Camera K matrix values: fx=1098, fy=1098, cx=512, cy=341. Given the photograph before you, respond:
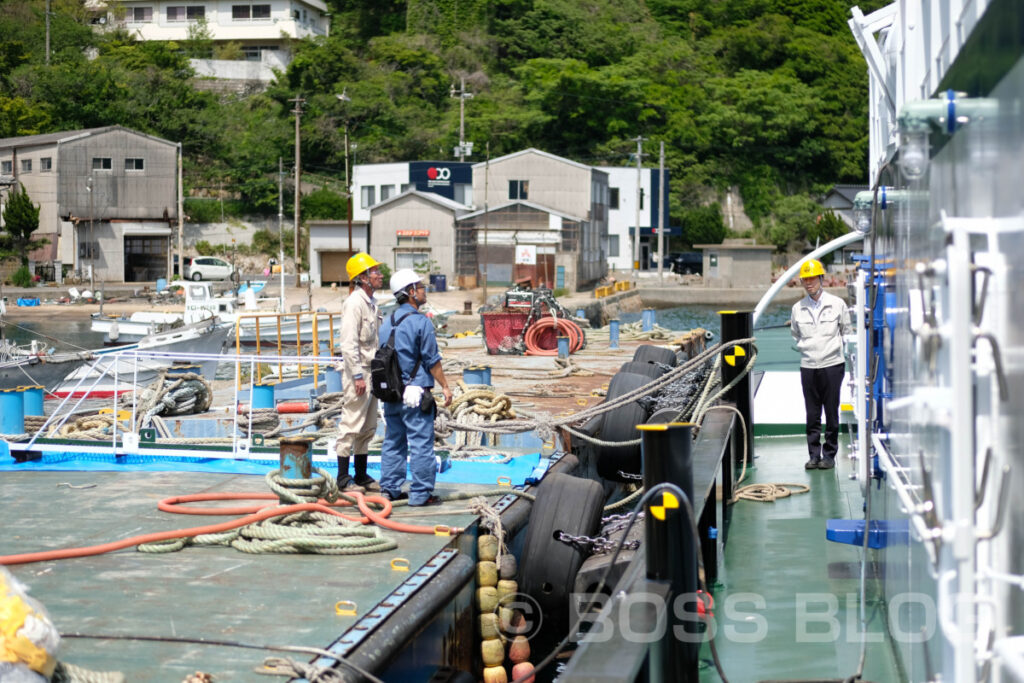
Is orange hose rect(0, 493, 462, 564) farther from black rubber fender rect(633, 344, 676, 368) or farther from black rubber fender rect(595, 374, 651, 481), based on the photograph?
black rubber fender rect(633, 344, 676, 368)

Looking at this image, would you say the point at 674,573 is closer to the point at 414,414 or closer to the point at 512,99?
the point at 414,414

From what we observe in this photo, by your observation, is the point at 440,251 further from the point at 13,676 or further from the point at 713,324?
the point at 13,676

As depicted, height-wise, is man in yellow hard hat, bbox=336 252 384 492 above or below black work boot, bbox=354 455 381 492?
above

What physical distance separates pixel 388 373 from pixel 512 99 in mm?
70565

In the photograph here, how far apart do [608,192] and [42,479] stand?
52921mm

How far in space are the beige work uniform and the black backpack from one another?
1.75 ft

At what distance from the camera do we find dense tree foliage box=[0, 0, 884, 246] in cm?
6600

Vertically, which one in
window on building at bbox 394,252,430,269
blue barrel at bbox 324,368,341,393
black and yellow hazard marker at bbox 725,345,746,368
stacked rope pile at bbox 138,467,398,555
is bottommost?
stacked rope pile at bbox 138,467,398,555

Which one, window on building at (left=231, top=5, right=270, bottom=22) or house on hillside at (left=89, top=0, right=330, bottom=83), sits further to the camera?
window on building at (left=231, top=5, right=270, bottom=22)

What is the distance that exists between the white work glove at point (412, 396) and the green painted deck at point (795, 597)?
2.16 meters

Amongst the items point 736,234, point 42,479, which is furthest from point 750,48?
point 42,479

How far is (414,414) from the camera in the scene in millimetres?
7043

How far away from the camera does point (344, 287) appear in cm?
5119

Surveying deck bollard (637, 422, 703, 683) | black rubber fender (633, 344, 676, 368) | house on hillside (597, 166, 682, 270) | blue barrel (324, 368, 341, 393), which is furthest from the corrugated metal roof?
deck bollard (637, 422, 703, 683)
